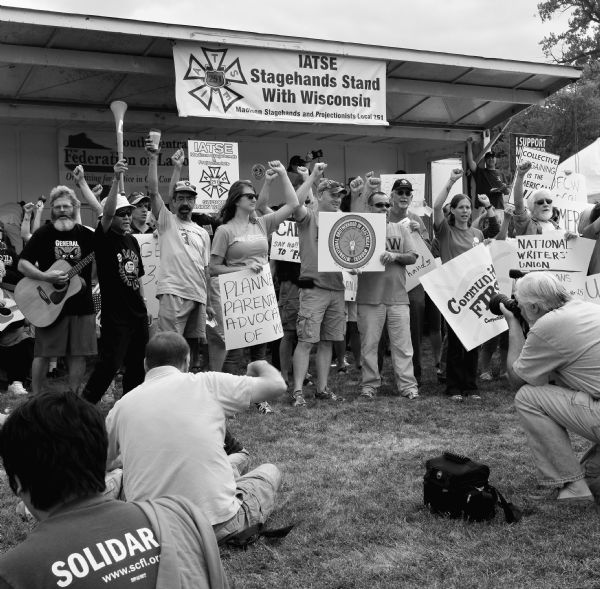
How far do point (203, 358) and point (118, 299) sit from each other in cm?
284

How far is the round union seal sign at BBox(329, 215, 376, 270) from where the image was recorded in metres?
7.63

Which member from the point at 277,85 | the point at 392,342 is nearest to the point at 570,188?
the point at 277,85

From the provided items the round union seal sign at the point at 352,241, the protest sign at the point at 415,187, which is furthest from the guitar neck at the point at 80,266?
the protest sign at the point at 415,187

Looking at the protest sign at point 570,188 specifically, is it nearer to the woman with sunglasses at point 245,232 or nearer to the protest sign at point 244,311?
the woman with sunglasses at point 245,232

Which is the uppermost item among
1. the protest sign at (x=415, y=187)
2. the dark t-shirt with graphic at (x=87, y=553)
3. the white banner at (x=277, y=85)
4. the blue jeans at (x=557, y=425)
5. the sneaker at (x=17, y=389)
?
the white banner at (x=277, y=85)

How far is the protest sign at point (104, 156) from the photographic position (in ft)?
42.2

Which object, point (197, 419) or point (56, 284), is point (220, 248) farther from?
point (197, 419)

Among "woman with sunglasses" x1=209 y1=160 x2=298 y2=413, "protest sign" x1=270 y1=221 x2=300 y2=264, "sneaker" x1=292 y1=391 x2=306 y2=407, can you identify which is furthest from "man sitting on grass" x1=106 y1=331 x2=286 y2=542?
"protest sign" x1=270 y1=221 x2=300 y2=264

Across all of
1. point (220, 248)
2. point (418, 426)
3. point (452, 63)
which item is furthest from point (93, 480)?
point (452, 63)

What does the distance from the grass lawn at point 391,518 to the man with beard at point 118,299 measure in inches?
41.4

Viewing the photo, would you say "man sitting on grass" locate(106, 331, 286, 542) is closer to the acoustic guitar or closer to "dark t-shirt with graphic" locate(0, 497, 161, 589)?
"dark t-shirt with graphic" locate(0, 497, 161, 589)

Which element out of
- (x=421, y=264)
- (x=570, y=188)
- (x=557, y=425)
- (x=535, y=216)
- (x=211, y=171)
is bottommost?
(x=557, y=425)

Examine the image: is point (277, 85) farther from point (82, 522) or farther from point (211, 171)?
point (82, 522)

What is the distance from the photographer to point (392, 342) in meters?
7.91
